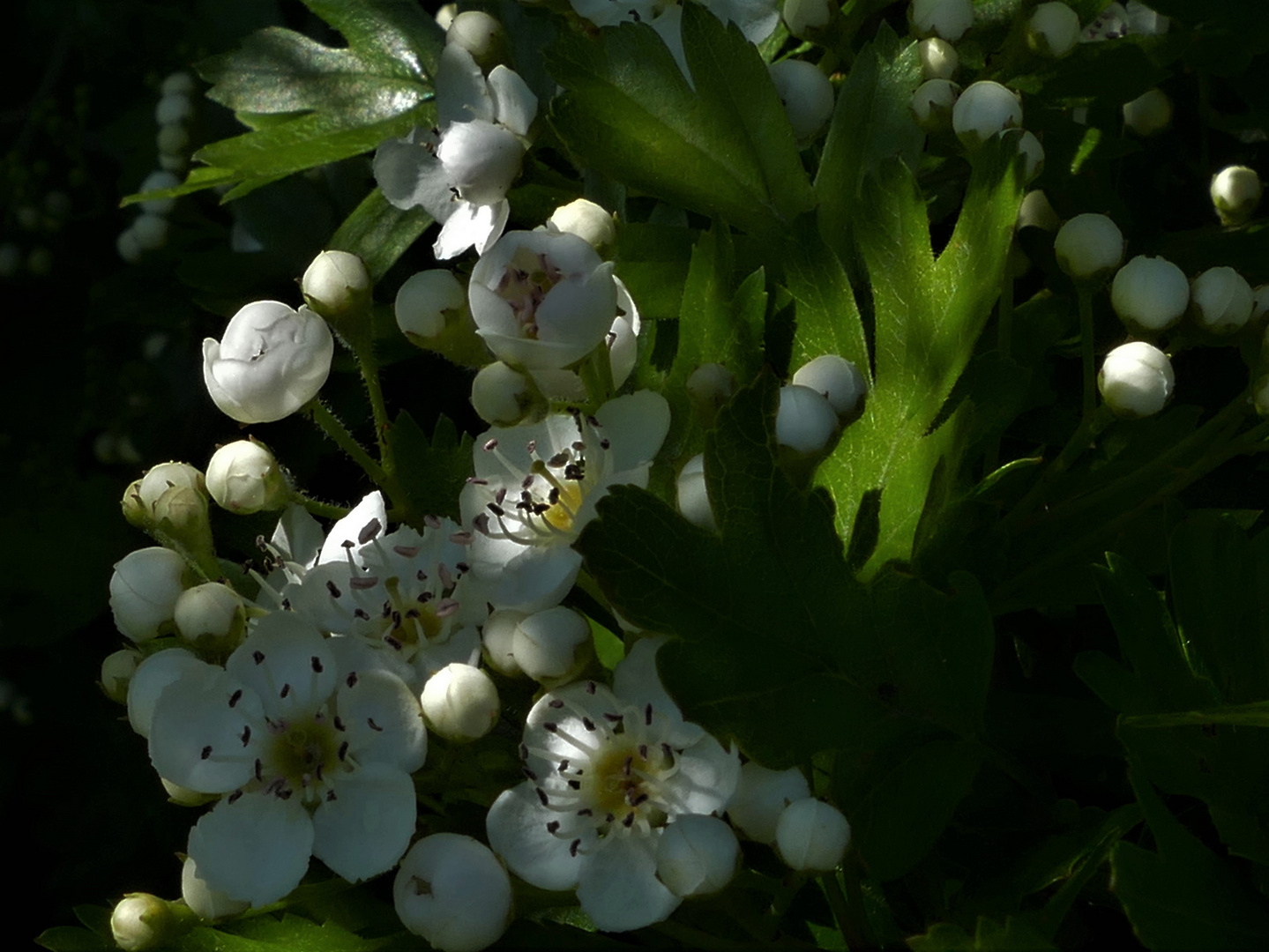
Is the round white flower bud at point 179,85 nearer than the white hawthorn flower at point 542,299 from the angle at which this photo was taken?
No

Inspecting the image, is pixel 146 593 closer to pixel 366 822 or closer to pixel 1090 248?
pixel 366 822

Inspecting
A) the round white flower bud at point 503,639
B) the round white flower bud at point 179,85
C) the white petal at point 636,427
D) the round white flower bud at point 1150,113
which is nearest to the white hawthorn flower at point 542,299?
the white petal at point 636,427

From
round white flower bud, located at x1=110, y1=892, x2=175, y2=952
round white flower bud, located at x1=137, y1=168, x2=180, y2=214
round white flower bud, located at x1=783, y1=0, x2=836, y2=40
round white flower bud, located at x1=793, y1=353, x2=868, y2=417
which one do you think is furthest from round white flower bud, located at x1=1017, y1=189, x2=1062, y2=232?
round white flower bud, located at x1=137, y1=168, x2=180, y2=214

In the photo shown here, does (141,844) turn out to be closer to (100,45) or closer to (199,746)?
(199,746)

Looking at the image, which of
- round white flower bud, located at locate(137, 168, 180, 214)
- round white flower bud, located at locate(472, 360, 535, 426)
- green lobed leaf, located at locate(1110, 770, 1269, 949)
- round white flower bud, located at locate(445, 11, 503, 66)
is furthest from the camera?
round white flower bud, located at locate(137, 168, 180, 214)

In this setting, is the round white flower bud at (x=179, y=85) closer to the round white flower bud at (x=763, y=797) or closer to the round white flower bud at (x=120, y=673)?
the round white flower bud at (x=120, y=673)

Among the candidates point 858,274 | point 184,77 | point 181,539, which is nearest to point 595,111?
A: point 858,274

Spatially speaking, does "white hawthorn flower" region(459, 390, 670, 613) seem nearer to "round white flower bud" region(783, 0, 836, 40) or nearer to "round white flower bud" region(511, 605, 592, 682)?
"round white flower bud" region(511, 605, 592, 682)
